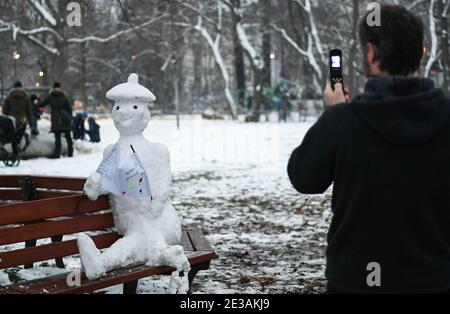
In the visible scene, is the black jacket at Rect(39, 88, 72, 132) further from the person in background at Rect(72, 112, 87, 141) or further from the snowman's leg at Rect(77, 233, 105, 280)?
the snowman's leg at Rect(77, 233, 105, 280)

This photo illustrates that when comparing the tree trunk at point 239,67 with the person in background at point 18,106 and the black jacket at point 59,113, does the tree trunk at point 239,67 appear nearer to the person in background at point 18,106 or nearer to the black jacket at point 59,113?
the black jacket at point 59,113

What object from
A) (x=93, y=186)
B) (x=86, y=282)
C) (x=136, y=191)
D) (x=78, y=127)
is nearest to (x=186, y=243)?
(x=136, y=191)

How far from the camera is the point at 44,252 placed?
455cm

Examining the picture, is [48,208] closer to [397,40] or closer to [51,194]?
[51,194]

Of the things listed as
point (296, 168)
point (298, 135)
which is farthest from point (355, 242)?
point (298, 135)

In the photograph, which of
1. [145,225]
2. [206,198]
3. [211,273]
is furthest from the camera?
[206,198]

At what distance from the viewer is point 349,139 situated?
2.35 meters

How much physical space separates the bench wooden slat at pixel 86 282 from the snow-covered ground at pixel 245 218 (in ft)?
2.77

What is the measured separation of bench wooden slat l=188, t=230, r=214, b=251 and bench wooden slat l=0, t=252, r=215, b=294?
37 centimetres

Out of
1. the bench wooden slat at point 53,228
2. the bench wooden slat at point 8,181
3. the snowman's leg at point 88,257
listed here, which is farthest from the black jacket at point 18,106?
the snowman's leg at point 88,257

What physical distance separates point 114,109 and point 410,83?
321cm

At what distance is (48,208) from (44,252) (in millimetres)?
284

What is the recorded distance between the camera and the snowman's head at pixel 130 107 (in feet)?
16.8

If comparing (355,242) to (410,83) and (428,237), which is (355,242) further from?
(410,83)
